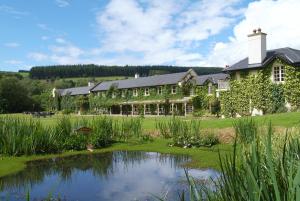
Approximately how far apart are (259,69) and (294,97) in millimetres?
3944

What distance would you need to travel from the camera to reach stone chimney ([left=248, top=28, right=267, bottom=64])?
3378cm

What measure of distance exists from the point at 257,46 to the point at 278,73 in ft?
9.90

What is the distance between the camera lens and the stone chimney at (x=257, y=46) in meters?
33.8

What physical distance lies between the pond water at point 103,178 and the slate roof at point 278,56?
64.2ft

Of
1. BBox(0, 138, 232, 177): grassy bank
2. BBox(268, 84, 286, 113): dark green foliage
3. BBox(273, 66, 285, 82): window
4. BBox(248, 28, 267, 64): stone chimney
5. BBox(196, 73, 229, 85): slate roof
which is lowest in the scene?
BBox(0, 138, 232, 177): grassy bank

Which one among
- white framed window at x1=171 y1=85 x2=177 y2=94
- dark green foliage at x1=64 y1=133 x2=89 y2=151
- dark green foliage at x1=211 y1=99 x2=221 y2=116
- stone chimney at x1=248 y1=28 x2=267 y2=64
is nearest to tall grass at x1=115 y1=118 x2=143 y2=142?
dark green foliage at x1=64 y1=133 x2=89 y2=151

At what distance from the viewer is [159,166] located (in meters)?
13.6

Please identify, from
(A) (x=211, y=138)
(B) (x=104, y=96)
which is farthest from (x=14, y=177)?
(B) (x=104, y=96)

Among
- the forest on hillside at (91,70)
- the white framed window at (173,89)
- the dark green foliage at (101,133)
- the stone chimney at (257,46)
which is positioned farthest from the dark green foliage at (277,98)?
the forest on hillside at (91,70)

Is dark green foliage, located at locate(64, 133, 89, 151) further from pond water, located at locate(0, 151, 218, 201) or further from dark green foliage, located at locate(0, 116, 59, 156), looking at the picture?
pond water, located at locate(0, 151, 218, 201)

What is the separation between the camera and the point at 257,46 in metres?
34.2

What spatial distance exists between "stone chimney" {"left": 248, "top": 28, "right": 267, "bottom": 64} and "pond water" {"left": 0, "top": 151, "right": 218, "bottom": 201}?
20.6m

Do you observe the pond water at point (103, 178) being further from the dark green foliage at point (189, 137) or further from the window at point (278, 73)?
the window at point (278, 73)

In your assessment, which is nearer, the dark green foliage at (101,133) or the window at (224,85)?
the dark green foliage at (101,133)
